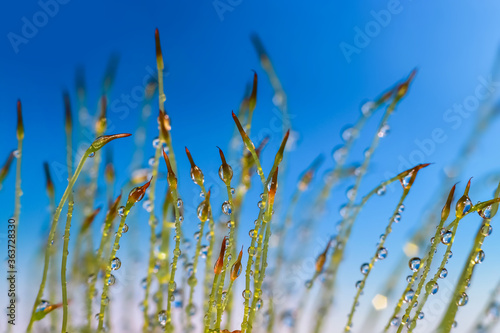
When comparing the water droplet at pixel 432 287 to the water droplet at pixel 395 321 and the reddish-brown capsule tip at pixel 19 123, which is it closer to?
the water droplet at pixel 395 321

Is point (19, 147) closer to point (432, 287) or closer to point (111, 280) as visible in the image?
point (111, 280)

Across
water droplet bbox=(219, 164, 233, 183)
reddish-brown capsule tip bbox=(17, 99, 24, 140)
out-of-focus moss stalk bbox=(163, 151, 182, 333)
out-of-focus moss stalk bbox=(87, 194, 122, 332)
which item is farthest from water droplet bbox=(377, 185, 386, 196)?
reddish-brown capsule tip bbox=(17, 99, 24, 140)

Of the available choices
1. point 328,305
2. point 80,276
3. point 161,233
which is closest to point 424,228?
point 328,305


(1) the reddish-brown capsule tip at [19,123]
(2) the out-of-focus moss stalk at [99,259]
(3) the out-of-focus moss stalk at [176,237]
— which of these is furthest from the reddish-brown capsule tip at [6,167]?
(3) the out-of-focus moss stalk at [176,237]

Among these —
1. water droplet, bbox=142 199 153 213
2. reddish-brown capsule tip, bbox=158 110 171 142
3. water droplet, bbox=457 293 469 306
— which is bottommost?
water droplet, bbox=457 293 469 306

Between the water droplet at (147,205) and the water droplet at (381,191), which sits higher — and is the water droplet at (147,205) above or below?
above

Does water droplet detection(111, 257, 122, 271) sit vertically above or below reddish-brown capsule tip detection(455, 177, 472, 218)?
above

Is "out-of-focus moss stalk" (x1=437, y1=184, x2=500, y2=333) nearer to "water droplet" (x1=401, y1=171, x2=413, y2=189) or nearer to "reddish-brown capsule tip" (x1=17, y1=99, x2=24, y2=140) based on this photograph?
"water droplet" (x1=401, y1=171, x2=413, y2=189)

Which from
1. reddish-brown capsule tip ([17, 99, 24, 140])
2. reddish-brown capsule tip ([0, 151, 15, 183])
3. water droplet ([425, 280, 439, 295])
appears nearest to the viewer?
water droplet ([425, 280, 439, 295])

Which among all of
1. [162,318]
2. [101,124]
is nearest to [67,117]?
[101,124]

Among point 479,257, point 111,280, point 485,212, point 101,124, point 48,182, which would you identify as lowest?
point 479,257

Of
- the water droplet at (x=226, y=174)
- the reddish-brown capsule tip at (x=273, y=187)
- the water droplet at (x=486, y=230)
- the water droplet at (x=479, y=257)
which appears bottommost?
the water droplet at (x=479, y=257)
